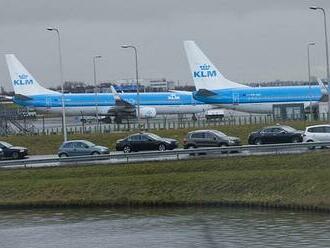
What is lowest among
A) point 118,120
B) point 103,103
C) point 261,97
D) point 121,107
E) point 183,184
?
point 183,184

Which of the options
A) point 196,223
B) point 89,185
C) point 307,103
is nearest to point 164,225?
point 196,223

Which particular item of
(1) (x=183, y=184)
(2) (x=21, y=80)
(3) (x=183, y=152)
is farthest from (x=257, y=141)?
(2) (x=21, y=80)

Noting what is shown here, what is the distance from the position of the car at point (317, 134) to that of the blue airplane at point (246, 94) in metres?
41.7

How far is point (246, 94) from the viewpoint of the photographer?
100 meters

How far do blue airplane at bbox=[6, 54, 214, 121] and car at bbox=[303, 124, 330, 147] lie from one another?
55.3 metres

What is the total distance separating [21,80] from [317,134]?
66830mm

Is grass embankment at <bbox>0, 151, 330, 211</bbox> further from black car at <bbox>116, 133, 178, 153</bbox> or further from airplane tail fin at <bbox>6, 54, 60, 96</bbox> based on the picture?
airplane tail fin at <bbox>6, 54, 60, 96</bbox>

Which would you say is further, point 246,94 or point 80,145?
point 246,94

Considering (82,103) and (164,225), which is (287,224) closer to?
(164,225)

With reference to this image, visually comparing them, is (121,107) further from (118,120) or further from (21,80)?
(21,80)

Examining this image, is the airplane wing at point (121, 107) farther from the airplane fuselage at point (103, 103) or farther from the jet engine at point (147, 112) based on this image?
the jet engine at point (147, 112)

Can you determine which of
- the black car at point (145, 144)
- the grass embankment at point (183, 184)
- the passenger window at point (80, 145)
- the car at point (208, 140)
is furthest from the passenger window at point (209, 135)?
the grass embankment at point (183, 184)

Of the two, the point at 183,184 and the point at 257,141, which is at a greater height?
the point at 257,141

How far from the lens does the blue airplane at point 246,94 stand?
3910 inches
